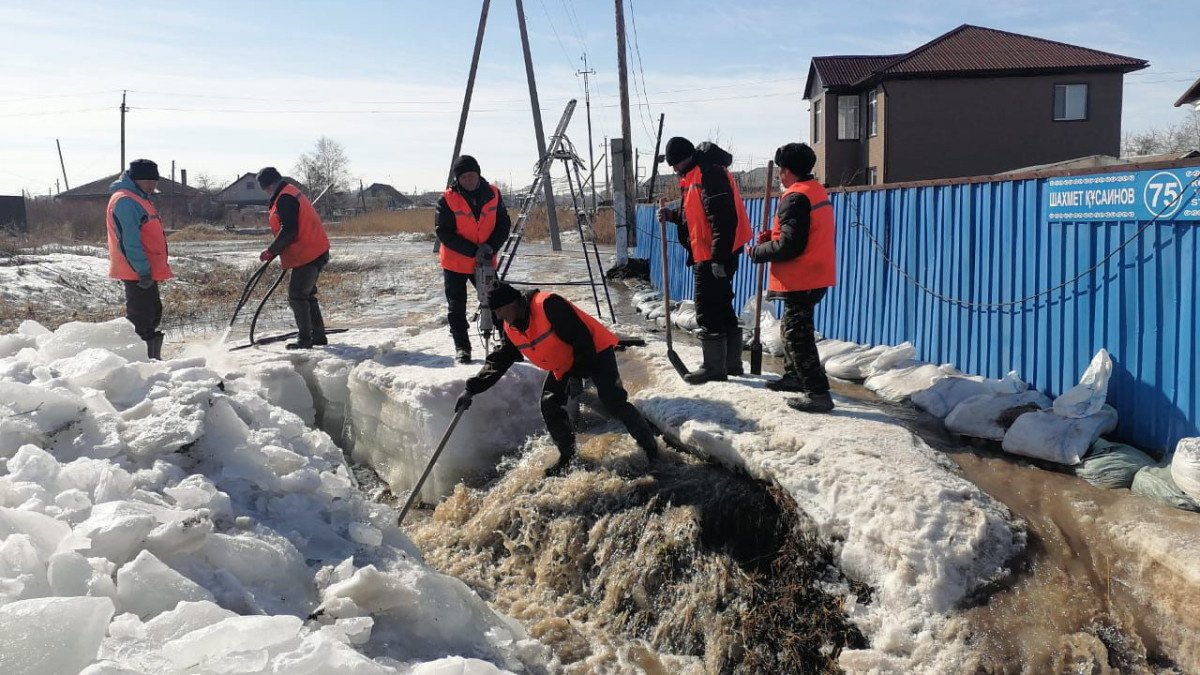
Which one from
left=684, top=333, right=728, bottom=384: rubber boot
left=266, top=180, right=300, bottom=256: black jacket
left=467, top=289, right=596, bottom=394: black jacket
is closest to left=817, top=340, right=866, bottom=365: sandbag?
left=684, top=333, right=728, bottom=384: rubber boot

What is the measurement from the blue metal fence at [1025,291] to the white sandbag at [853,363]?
33cm

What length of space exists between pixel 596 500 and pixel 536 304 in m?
1.20

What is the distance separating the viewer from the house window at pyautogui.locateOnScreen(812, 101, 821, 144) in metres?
26.9

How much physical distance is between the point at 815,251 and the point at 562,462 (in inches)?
79.6

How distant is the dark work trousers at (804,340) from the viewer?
502 cm

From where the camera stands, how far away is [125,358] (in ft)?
17.3

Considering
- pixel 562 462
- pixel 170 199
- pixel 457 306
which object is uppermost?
pixel 170 199

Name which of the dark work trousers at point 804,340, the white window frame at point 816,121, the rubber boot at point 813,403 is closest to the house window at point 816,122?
the white window frame at point 816,121

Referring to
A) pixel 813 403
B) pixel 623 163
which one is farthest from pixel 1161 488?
pixel 623 163

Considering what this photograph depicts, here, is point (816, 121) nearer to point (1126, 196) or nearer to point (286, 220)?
point (286, 220)

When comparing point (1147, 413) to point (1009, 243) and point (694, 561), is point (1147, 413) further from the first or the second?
point (694, 561)

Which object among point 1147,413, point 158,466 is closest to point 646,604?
point 158,466

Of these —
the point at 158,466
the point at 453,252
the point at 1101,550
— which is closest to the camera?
the point at 1101,550

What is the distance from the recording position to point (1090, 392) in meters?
4.48
